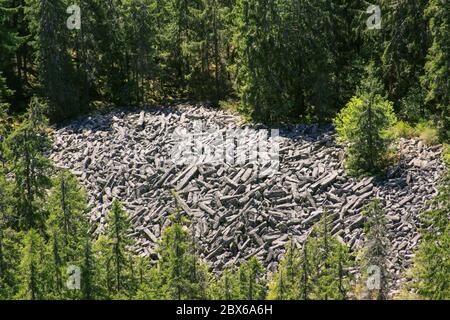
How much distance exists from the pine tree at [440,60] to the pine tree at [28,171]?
1915 centimetres

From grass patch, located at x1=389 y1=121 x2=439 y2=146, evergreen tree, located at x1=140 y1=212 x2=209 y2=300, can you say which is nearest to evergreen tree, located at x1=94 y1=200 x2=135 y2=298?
evergreen tree, located at x1=140 y1=212 x2=209 y2=300

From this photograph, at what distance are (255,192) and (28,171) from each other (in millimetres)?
9531

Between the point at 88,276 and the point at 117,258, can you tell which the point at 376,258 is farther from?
the point at 88,276

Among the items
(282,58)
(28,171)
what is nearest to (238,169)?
(282,58)

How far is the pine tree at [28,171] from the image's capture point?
25.7m

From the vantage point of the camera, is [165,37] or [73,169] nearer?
[73,169]

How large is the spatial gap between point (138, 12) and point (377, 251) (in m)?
26.0

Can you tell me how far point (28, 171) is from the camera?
85.0ft

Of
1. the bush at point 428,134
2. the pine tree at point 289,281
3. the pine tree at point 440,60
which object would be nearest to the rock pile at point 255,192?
the bush at point 428,134

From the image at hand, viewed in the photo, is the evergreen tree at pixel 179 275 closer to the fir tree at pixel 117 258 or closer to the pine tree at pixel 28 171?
the fir tree at pixel 117 258

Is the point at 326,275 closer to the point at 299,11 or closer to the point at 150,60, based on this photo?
the point at 299,11

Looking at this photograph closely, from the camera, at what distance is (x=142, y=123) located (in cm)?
3722

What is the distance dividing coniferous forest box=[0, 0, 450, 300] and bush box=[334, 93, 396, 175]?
7cm
